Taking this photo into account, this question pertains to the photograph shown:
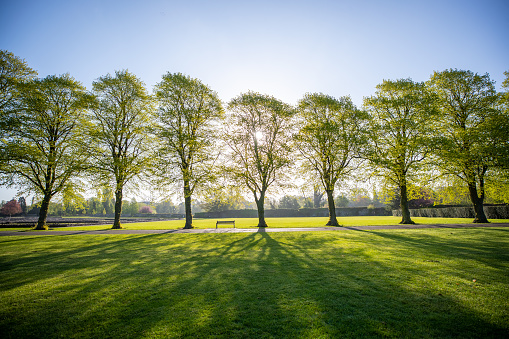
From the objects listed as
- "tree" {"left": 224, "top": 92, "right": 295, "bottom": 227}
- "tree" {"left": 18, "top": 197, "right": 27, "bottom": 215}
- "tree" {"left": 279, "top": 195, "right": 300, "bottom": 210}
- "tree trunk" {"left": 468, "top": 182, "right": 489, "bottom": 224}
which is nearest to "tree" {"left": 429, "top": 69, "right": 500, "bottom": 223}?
"tree trunk" {"left": 468, "top": 182, "right": 489, "bottom": 224}

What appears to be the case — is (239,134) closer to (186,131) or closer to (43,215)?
(186,131)

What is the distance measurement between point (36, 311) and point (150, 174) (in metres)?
21.2

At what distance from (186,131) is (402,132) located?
2418 centimetres

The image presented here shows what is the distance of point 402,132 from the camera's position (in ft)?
83.8

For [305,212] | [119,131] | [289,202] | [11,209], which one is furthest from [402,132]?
Answer: [11,209]

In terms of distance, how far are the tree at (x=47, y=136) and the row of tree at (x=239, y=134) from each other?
0.11m

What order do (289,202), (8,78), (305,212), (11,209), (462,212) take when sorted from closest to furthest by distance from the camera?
(8,78) < (462,212) < (11,209) < (305,212) < (289,202)

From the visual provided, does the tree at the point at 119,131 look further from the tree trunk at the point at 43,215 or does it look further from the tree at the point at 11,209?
the tree at the point at 11,209

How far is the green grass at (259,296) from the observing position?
12.3ft

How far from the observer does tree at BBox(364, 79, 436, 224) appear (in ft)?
77.4

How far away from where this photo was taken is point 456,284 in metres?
5.73

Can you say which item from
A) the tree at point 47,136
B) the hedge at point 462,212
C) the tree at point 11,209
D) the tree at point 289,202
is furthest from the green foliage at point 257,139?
the tree at point 11,209

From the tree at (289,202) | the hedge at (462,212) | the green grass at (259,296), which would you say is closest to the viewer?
the green grass at (259,296)

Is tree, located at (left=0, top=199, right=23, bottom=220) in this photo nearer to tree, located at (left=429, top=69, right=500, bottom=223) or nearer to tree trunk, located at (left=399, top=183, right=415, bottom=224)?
tree trunk, located at (left=399, top=183, right=415, bottom=224)
